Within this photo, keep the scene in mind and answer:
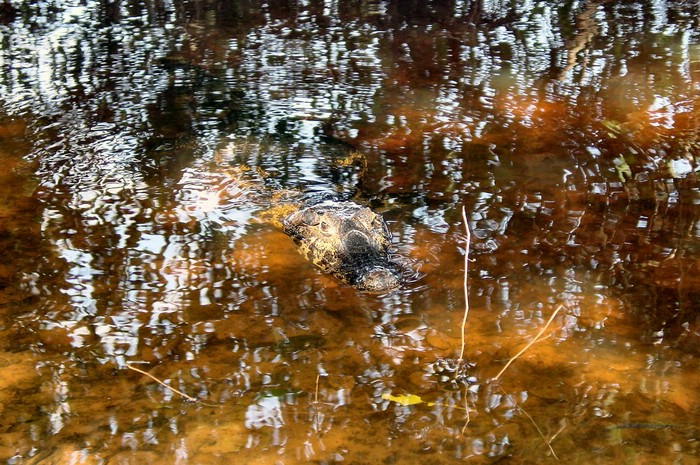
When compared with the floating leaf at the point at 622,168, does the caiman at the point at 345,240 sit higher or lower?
lower

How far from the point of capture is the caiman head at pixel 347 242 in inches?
155

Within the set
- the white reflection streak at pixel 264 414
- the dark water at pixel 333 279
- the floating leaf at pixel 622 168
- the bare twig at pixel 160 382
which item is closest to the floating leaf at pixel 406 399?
the dark water at pixel 333 279

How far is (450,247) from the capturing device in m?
4.27

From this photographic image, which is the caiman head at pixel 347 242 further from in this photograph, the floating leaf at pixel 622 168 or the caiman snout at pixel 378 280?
the floating leaf at pixel 622 168

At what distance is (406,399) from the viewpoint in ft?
9.84

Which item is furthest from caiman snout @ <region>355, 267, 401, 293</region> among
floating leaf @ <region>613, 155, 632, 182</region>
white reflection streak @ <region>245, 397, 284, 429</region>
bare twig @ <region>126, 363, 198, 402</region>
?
floating leaf @ <region>613, 155, 632, 182</region>

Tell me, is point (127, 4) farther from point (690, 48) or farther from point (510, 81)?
point (690, 48)

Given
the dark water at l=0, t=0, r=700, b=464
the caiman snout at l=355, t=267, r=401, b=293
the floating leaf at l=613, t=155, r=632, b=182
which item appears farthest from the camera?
the floating leaf at l=613, t=155, r=632, b=182

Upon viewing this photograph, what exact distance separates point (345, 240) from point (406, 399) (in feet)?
4.70

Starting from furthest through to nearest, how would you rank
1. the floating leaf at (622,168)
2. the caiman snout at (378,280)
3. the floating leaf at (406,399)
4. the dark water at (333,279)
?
the floating leaf at (622,168) < the caiman snout at (378,280) < the floating leaf at (406,399) < the dark water at (333,279)

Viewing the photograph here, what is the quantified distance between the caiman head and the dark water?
0.11 meters

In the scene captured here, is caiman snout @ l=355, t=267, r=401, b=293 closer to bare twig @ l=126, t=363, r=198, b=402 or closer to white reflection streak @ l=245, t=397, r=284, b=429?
white reflection streak @ l=245, t=397, r=284, b=429

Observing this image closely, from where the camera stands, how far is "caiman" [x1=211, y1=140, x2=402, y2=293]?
3941mm

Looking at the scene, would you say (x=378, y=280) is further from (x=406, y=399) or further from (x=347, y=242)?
(x=406, y=399)
